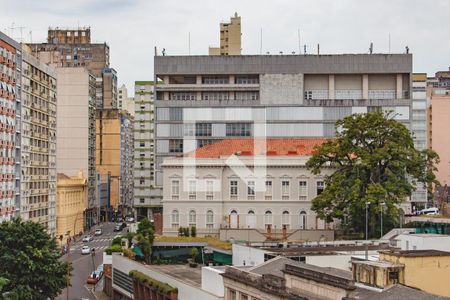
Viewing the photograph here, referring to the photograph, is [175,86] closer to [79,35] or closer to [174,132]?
[174,132]

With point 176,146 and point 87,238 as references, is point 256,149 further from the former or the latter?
point 87,238

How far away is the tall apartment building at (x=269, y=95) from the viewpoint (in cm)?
10262

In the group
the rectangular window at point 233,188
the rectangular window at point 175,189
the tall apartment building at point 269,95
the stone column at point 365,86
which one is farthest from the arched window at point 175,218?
the stone column at point 365,86

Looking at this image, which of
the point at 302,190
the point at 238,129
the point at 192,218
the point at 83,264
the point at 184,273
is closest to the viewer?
the point at 184,273

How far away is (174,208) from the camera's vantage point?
82.8 metres

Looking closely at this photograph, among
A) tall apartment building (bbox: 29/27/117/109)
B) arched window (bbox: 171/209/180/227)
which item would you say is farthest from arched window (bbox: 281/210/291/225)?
tall apartment building (bbox: 29/27/117/109)

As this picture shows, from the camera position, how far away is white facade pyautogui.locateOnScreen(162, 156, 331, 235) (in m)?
82.2

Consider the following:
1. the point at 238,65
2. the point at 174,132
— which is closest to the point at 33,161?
the point at 174,132

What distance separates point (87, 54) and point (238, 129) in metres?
70.9

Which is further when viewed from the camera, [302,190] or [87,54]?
[87,54]

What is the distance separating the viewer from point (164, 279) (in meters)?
56.4

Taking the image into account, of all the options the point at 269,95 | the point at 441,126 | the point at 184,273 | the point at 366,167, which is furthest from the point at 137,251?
the point at 441,126

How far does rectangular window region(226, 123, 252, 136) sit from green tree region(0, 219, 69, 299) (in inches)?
1767

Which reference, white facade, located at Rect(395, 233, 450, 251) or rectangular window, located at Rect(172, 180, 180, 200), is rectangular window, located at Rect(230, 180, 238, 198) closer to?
rectangular window, located at Rect(172, 180, 180, 200)
